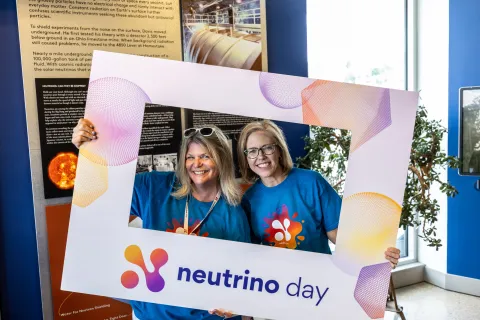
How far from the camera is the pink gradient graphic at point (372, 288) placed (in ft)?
5.02

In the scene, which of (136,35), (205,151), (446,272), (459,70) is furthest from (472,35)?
(205,151)

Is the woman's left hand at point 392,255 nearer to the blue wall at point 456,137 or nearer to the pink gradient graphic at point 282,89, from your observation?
the pink gradient graphic at point 282,89

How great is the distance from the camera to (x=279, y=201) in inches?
59.8

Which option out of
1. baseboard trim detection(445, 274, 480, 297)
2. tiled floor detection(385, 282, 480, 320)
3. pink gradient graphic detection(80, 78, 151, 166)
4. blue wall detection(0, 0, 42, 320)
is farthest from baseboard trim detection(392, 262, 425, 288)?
pink gradient graphic detection(80, 78, 151, 166)

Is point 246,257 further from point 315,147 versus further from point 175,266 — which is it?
point 315,147

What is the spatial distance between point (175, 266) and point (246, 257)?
240mm

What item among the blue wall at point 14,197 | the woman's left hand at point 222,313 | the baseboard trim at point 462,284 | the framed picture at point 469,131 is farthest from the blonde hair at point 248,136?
the baseboard trim at point 462,284

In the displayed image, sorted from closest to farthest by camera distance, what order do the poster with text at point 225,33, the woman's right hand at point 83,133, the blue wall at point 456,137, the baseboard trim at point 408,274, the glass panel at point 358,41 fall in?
the woman's right hand at point 83,133 → the poster with text at point 225,33 → the glass panel at point 358,41 → the blue wall at point 456,137 → the baseboard trim at point 408,274

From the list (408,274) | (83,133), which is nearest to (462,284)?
(408,274)

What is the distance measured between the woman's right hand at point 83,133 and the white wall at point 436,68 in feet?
11.5

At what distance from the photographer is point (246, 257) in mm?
1521

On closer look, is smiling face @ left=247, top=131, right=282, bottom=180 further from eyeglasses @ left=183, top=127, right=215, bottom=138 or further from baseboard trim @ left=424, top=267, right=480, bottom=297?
baseboard trim @ left=424, top=267, right=480, bottom=297

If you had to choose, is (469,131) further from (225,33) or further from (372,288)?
(372,288)

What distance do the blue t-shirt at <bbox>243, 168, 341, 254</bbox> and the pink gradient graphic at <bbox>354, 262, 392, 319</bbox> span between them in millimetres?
147
